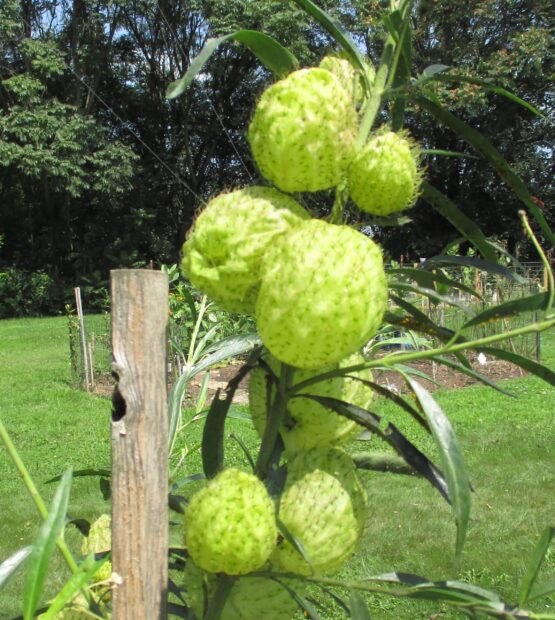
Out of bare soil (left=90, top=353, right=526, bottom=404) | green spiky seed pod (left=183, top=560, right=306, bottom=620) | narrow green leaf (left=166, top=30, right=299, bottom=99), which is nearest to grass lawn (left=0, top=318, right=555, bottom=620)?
bare soil (left=90, top=353, right=526, bottom=404)

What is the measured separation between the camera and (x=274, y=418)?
0.68m

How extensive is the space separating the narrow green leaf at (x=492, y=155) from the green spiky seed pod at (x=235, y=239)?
0.23 m

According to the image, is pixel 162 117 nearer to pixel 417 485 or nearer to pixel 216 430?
pixel 417 485

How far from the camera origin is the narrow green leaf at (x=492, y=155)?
27.8 inches

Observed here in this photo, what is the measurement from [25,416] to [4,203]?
36.3 feet

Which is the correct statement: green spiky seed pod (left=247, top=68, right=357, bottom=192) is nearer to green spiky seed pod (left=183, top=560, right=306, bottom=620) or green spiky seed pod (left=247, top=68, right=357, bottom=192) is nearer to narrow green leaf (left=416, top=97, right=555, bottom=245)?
narrow green leaf (left=416, top=97, right=555, bottom=245)

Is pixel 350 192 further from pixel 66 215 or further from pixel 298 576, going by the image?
pixel 66 215

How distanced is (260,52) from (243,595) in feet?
1.83

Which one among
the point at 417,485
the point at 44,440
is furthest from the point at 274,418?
the point at 44,440

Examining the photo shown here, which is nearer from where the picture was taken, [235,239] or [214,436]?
[235,239]

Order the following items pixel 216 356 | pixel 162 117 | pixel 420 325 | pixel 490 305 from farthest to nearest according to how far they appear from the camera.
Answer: pixel 162 117, pixel 490 305, pixel 216 356, pixel 420 325

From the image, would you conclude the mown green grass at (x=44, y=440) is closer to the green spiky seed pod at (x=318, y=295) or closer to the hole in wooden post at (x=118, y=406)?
the hole in wooden post at (x=118, y=406)

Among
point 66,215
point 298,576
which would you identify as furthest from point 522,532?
point 66,215

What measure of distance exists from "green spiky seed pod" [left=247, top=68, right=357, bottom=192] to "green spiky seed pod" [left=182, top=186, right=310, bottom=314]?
1.1 inches
